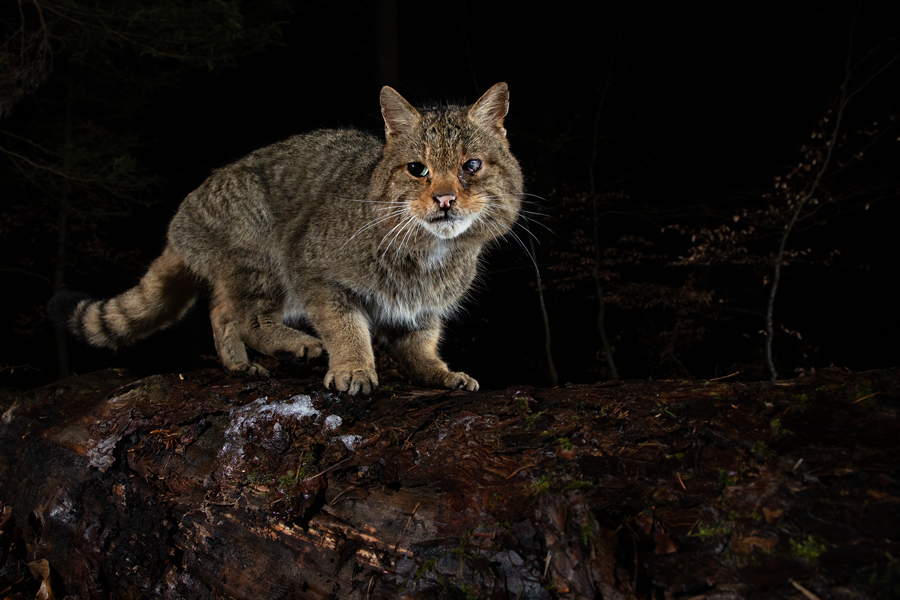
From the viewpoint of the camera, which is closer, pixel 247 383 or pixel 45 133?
pixel 247 383

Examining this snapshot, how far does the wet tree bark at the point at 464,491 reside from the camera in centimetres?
138

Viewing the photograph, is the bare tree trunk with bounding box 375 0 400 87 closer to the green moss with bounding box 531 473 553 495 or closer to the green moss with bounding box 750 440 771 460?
the green moss with bounding box 531 473 553 495

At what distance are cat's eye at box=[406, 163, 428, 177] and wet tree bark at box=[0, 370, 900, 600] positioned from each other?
1282 mm

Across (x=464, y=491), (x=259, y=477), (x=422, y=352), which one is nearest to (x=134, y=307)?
→ (x=422, y=352)

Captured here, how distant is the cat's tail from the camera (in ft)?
12.9

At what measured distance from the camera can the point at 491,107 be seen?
3.40m

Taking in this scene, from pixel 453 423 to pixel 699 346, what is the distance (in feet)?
29.0

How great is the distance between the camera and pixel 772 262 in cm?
566

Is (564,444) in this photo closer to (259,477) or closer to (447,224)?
(259,477)

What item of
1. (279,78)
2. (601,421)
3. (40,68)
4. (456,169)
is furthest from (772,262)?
(279,78)

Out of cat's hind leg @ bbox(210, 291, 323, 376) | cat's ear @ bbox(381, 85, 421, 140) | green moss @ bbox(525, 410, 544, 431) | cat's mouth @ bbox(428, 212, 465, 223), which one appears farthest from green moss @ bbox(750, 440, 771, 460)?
cat's hind leg @ bbox(210, 291, 323, 376)

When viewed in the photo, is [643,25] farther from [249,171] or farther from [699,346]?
[249,171]

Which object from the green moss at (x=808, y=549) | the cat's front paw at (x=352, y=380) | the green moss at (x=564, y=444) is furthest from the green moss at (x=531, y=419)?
the cat's front paw at (x=352, y=380)

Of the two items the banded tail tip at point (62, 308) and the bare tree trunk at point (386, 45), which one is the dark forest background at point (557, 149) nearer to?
the bare tree trunk at point (386, 45)
